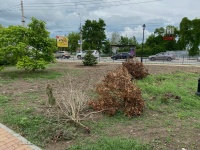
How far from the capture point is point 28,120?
396 cm

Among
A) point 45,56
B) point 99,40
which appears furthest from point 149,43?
point 45,56

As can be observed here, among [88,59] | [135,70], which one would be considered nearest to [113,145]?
[135,70]

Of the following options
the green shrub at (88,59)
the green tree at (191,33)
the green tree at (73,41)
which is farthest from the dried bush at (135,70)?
the green tree at (73,41)

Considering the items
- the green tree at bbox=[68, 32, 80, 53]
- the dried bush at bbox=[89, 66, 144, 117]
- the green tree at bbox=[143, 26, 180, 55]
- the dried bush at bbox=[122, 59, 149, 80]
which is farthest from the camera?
the green tree at bbox=[68, 32, 80, 53]

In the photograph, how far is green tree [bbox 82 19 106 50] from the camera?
44.9m

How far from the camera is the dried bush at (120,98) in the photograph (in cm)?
430

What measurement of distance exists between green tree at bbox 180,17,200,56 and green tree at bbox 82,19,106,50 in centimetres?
1854

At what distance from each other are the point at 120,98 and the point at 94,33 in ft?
137

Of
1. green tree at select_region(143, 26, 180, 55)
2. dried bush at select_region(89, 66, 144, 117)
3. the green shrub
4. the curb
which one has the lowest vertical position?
the curb

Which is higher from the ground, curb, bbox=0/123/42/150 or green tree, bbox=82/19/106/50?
green tree, bbox=82/19/106/50

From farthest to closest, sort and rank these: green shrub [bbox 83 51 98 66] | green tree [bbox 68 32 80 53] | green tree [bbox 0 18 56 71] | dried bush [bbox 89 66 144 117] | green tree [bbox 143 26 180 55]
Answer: green tree [bbox 68 32 80 53] < green tree [bbox 143 26 180 55] < green shrub [bbox 83 51 98 66] < green tree [bbox 0 18 56 71] < dried bush [bbox 89 66 144 117]

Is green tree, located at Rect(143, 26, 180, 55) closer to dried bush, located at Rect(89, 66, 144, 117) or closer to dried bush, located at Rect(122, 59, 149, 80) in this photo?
dried bush, located at Rect(122, 59, 149, 80)

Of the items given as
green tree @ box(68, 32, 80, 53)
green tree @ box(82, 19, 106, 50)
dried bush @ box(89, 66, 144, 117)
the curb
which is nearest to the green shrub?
dried bush @ box(89, 66, 144, 117)

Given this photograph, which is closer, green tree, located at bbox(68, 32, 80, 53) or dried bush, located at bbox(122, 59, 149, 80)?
dried bush, located at bbox(122, 59, 149, 80)
